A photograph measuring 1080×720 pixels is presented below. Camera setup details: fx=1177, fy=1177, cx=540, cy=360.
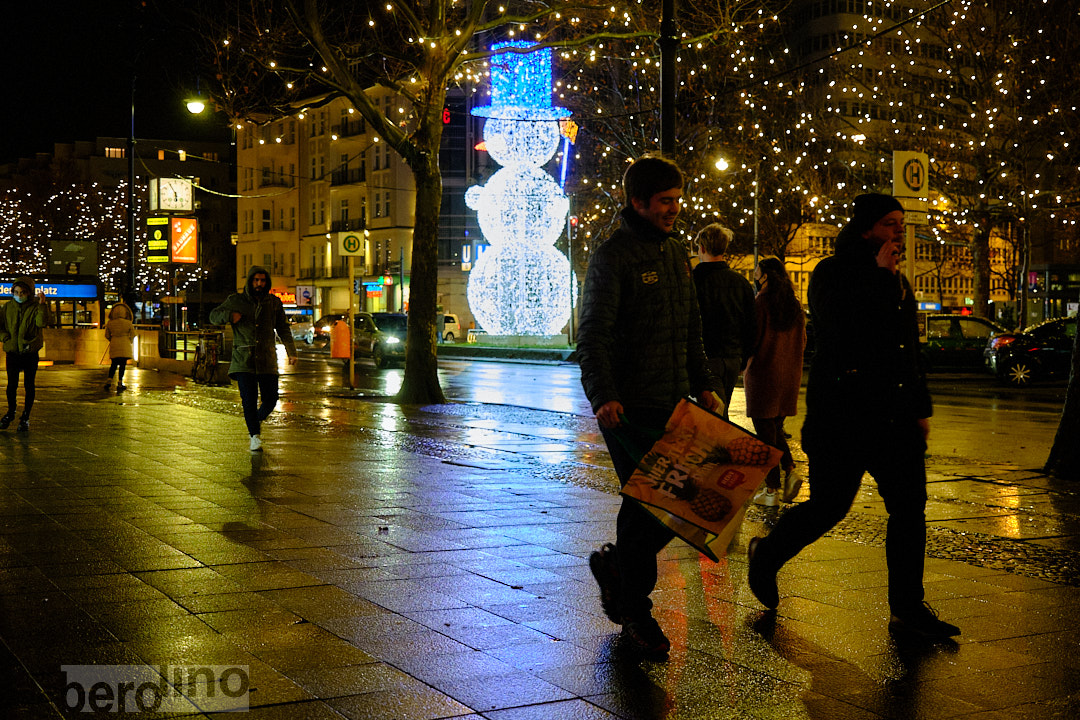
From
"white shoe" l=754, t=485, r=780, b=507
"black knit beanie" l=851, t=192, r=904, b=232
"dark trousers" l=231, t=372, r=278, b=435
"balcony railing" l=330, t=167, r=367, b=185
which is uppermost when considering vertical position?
"balcony railing" l=330, t=167, r=367, b=185

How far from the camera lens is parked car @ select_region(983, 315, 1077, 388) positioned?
2639 cm

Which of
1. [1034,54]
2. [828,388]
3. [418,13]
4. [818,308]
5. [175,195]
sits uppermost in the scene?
[1034,54]

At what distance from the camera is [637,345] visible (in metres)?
4.83

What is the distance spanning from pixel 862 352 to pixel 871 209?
69 cm

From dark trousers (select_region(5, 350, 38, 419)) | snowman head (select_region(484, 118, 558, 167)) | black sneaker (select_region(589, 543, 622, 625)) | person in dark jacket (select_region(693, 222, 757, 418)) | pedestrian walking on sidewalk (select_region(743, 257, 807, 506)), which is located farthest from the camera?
snowman head (select_region(484, 118, 558, 167))

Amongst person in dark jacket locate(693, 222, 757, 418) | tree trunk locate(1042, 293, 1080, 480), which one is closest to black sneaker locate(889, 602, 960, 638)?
person in dark jacket locate(693, 222, 757, 418)

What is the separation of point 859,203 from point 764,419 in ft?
10.7

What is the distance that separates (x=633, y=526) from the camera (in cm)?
482

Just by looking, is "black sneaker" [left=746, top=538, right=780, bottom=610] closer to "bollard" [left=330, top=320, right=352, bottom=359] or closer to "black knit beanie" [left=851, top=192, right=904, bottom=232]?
"black knit beanie" [left=851, top=192, right=904, bottom=232]

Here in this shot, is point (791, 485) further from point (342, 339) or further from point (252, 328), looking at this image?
point (342, 339)

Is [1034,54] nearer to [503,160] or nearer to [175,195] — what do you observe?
[503,160]

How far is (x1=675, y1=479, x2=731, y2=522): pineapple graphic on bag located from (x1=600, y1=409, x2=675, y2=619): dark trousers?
162 millimetres

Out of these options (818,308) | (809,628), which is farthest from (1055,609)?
(818,308)

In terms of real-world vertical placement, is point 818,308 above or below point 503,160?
below
